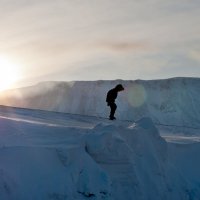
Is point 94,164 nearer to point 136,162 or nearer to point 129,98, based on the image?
point 136,162

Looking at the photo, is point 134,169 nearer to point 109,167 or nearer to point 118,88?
point 109,167

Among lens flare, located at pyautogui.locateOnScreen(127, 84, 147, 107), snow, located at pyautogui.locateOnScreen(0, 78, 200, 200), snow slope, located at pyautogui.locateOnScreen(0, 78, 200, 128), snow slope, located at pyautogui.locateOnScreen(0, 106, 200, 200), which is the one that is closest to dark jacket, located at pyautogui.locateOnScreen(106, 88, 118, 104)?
snow, located at pyautogui.locateOnScreen(0, 78, 200, 200)

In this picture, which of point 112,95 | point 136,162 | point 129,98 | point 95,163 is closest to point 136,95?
point 129,98

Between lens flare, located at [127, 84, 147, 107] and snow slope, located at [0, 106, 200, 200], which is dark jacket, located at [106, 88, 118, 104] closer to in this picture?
snow slope, located at [0, 106, 200, 200]

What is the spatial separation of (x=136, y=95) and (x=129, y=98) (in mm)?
2155

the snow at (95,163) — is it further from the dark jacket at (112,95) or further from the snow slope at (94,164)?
the dark jacket at (112,95)

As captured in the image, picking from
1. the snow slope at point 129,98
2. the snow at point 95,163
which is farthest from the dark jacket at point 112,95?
the snow slope at point 129,98

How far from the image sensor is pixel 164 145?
46.0 ft

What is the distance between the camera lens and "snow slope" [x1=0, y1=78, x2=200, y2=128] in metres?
67.3

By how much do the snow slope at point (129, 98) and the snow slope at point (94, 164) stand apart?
50.4m

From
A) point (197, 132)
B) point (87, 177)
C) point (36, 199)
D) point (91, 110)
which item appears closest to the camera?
point (36, 199)

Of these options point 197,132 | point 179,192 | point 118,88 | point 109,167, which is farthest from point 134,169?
point 197,132

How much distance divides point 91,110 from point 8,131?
58403 mm

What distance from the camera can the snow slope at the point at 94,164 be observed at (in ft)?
33.8
